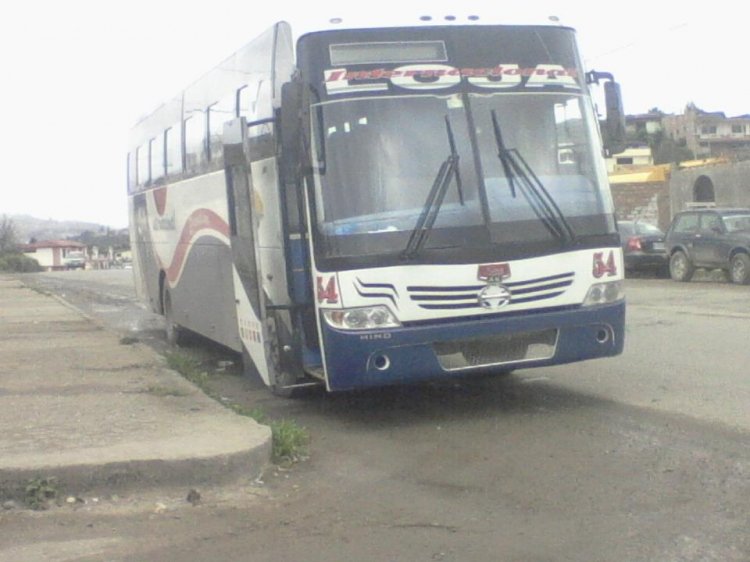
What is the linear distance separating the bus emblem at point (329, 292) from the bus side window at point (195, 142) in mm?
4113

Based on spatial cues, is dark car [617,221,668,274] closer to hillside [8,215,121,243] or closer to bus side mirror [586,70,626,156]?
bus side mirror [586,70,626,156]

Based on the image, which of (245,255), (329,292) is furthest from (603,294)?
(245,255)

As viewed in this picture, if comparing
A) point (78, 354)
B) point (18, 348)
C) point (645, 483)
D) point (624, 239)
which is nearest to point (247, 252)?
point (645, 483)

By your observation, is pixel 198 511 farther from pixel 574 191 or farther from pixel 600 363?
pixel 600 363

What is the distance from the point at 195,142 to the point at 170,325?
3841 mm

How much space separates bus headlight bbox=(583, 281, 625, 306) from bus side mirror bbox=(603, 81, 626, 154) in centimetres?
116

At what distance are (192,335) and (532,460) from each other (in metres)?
9.02

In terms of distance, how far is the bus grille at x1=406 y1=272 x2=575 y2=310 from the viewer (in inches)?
337

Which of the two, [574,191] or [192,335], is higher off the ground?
[574,191]

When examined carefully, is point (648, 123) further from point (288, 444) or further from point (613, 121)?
point (288, 444)

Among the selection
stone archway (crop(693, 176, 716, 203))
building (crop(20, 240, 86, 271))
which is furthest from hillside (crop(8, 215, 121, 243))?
stone archway (crop(693, 176, 716, 203))

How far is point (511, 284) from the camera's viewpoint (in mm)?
8766

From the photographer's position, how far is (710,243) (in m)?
25.0

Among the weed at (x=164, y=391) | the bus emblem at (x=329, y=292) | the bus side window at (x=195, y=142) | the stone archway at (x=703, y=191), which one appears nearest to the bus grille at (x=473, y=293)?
the bus emblem at (x=329, y=292)
